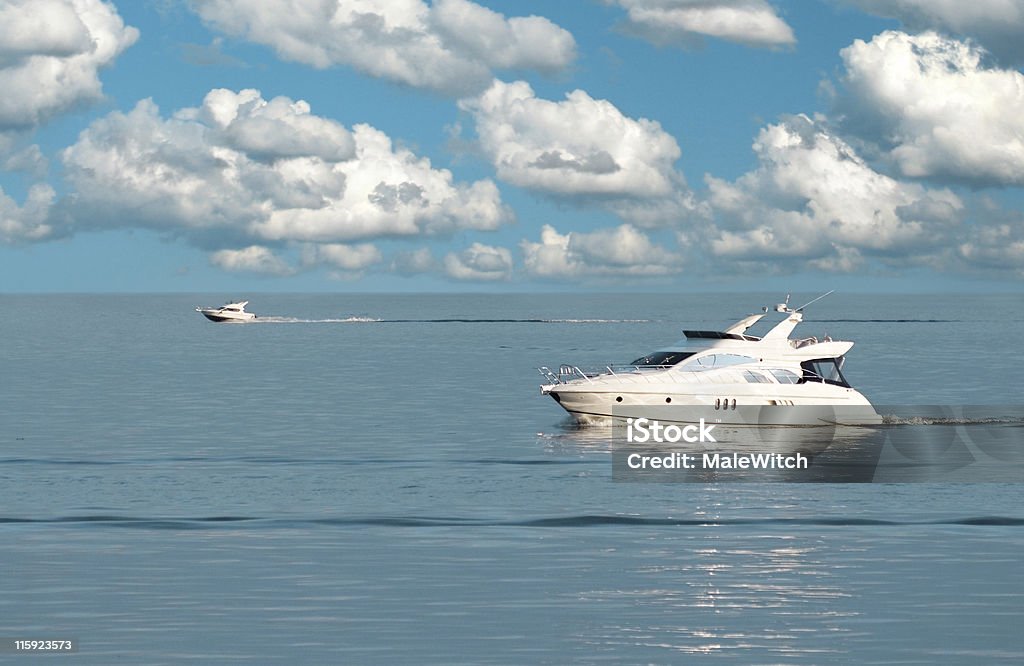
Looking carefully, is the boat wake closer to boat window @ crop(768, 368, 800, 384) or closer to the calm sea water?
boat window @ crop(768, 368, 800, 384)

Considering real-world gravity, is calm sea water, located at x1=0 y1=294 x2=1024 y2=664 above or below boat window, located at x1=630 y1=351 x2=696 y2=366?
below

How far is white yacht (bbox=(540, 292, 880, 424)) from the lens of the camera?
208ft

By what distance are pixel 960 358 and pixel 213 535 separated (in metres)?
112

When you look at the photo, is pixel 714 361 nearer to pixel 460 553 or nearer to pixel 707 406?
pixel 707 406

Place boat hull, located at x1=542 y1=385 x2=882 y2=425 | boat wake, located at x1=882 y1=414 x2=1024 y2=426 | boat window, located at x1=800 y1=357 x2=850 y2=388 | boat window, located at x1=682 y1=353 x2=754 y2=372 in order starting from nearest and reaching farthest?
boat hull, located at x1=542 y1=385 x2=882 y2=425 → boat window, located at x1=682 y1=353 x2=754 y2=372 → boat window, located at x1=800 y1=357 x2=850 y2=388 → boat wake, located at x1=882 y1=414 x2=1024 y2=426

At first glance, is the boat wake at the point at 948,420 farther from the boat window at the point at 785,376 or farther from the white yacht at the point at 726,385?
the boat window at the point at 785,376

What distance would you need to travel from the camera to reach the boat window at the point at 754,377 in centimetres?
6406

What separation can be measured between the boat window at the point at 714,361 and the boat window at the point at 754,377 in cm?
76

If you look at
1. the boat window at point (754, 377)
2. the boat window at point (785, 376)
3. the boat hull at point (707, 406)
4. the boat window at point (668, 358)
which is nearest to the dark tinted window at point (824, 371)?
the boat window at point (785, 376)

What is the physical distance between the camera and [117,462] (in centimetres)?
5188

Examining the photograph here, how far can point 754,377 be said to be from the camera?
211ft

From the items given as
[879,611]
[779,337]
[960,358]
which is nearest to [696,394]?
[779,337]

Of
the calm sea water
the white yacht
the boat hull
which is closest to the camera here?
the calm sea water

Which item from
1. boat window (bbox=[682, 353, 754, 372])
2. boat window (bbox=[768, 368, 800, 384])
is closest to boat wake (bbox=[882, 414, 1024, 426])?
boat window (bbox=[768, 368, 800, 384])
